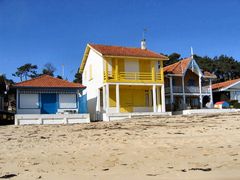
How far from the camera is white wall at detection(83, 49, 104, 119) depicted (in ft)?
99.5

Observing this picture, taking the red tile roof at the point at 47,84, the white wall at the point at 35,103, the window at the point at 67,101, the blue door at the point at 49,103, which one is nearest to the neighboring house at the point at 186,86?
the window at the point at 67,101

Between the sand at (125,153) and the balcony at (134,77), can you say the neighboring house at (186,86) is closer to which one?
the balcony at (134,77)

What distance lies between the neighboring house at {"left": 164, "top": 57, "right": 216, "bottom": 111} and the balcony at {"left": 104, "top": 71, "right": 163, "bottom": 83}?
3999 mm

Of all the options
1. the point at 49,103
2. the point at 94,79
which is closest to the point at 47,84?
the point at 49,103

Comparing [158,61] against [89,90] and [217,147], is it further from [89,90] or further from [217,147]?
[217,147]

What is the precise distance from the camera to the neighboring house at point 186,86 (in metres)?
34.6

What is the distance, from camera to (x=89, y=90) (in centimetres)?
3381

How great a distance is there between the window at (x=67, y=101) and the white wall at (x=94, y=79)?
10.2 feet

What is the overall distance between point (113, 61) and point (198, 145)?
55.7 ft

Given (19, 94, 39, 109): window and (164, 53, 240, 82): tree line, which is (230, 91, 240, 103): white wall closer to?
(19, 94, 39, 109): window

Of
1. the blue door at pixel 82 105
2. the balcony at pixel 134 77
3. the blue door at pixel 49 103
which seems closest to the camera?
the blue door at pixel 49 103

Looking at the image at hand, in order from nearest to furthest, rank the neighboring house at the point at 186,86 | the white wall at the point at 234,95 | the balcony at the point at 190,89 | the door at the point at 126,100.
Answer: the door at the point at 126,100
the neighboring house at the point at 186,86
the balcony at the point at 190,89
the white wall at the point at 234,95

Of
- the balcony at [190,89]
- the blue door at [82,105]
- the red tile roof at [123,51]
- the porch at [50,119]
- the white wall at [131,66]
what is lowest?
the porch at [50,119]

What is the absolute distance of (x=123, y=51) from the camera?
103 feet
